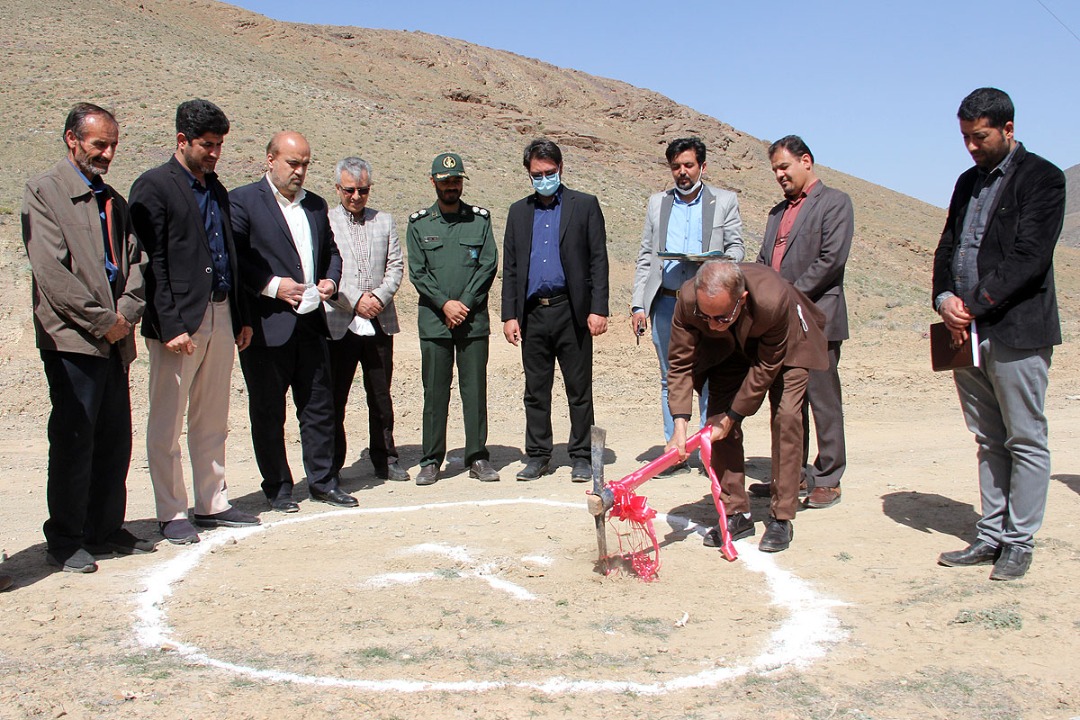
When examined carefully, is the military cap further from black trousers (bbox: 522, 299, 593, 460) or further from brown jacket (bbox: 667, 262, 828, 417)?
brown jacket (bbox: 667, 262, 828, 417)

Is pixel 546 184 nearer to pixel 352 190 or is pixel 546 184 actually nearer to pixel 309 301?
pixel 352 190

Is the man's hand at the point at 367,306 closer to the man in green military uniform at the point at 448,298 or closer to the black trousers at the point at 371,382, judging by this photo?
the black trousers at the point at 371,382

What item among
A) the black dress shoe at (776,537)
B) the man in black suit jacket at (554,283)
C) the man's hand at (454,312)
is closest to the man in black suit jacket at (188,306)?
the man's hand at (454,312)

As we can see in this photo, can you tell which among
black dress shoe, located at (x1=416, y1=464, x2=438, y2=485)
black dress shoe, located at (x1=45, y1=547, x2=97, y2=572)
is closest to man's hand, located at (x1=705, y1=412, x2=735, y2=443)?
black dress shoe, located at (x1=416, y1=464, x2=438, y2=485)

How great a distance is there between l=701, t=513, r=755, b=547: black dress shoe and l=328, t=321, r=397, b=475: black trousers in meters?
2.73

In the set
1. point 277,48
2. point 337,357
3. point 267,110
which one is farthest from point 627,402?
point 277,48

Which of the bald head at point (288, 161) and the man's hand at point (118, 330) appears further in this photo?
the bald head at point (288, 161)

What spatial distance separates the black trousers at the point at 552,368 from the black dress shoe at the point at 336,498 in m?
1.44

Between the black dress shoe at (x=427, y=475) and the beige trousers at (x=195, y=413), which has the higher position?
the beige trousers at (x=195, y=413)

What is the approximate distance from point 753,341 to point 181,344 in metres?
3.20

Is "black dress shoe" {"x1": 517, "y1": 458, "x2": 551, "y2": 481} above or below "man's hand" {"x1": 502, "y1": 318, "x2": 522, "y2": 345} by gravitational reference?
below

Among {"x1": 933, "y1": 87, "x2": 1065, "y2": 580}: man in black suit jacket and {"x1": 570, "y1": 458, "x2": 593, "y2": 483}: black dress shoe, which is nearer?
{"x1": 933, "y1": 87, "x2": 1065, "y2": 580}: man in black suit jacket

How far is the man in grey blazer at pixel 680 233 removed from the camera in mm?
6652

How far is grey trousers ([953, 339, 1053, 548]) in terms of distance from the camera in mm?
4590
